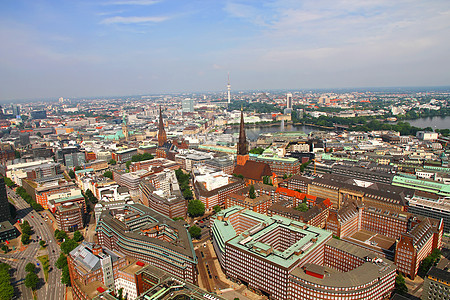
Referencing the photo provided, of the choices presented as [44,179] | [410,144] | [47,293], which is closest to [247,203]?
[47,293]

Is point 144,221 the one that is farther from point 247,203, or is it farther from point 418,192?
point 418,192

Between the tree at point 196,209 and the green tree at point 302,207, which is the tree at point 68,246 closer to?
the tree at point 196,209

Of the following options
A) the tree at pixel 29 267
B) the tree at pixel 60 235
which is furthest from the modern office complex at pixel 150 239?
the tree at pixel 29 267

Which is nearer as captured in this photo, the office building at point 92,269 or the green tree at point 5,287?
the office building at point 92,269

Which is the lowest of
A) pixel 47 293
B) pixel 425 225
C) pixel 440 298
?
pixel 47 293

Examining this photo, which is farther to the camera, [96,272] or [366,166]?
[366,166]

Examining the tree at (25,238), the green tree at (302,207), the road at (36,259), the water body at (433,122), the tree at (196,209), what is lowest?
the road at (36,259)
